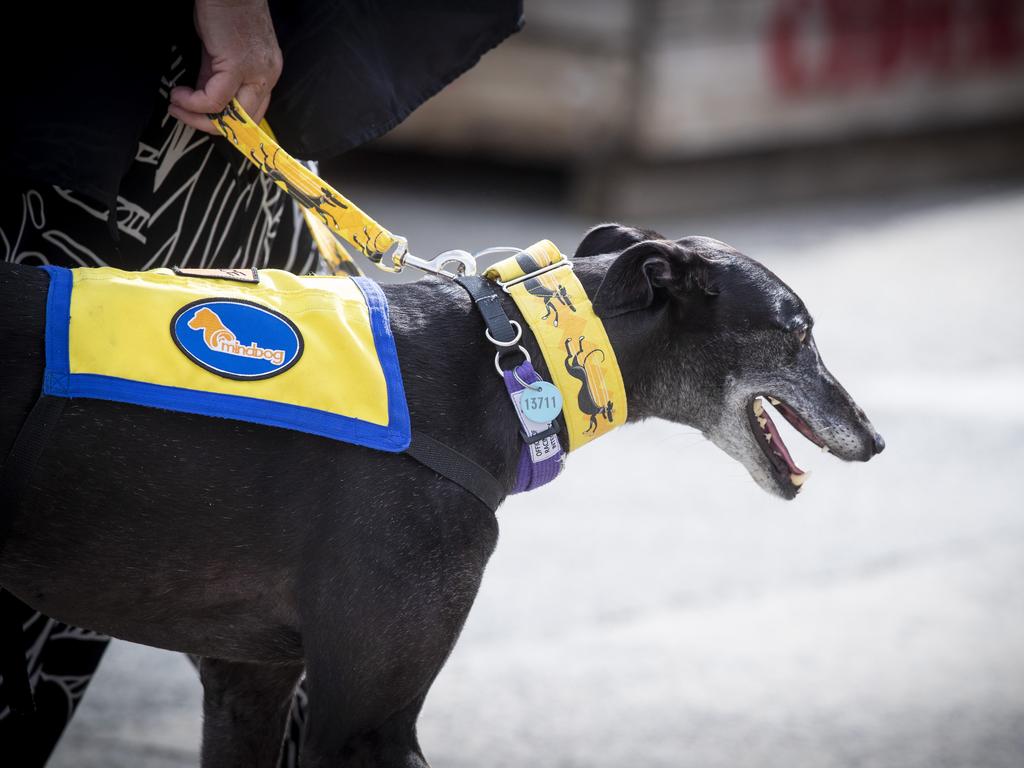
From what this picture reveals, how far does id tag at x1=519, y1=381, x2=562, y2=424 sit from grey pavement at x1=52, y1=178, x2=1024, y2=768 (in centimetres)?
62

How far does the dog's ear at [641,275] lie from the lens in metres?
2.45

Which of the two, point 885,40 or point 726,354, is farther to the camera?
point 885,40

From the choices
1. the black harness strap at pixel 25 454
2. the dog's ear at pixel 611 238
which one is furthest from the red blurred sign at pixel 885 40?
the black harness strap at pixel 25 454

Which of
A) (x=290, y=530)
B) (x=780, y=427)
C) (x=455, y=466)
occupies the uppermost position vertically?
(x=455, y=466)

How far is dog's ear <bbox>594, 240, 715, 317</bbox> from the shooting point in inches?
96.6

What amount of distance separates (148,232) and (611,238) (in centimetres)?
93

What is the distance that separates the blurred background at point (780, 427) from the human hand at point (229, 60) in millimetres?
1889

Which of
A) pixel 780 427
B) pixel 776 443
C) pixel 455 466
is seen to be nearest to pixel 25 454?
pixel 455 466

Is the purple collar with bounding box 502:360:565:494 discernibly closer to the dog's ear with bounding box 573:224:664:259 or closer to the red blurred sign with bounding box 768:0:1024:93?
the dog's ear with bounding box 573:224:664:259

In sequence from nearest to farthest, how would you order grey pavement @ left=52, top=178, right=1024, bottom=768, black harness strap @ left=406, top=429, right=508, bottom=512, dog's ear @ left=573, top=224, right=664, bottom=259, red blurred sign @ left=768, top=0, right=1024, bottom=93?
black harness strap @ left=406, top=429, right=508, bottom=512 → dog's ear @ left=573, top=224, right=664, bottom=259 → grey pavement @ left=52, top=178, right=1024, bottom=768 → red blurred sign @ left=768, top=0, right=1024, bottom=93

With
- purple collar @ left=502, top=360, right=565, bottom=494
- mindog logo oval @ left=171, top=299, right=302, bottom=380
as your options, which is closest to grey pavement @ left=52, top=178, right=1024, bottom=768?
purple collar @ left=502, top=360, right=565, bottom=494

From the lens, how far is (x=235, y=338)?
2223mm

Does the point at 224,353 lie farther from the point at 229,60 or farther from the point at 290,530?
the point at 229,60

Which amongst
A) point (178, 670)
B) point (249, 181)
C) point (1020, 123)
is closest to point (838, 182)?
point (1020, 123)
